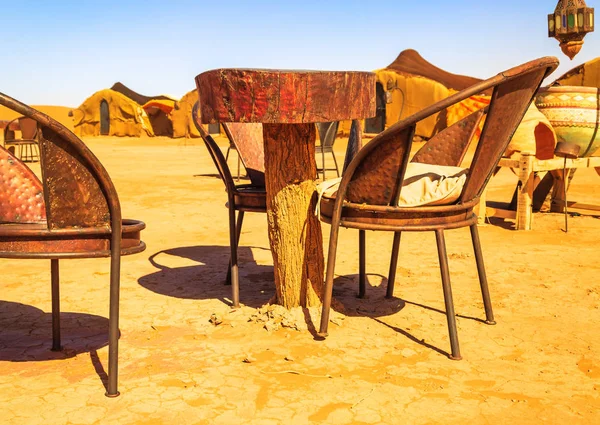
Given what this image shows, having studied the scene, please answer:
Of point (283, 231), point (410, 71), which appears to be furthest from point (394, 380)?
point (410, 71)

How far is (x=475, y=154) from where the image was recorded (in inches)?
113

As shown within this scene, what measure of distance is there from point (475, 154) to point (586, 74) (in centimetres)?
1336

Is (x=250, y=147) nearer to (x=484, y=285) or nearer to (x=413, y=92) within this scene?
(x=484, y=285)

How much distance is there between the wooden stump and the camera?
10.5 feet

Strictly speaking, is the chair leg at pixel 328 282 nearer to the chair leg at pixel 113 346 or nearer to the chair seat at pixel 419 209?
the chair seat at pixel 419 209

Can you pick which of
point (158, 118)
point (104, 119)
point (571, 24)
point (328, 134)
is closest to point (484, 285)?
point (571, 24)

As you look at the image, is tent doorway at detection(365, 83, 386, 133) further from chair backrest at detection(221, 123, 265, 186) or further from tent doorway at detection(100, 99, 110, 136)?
chair backrest at detection(221, 123, 265, 186)

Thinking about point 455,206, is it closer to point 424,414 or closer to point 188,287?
point 424,414

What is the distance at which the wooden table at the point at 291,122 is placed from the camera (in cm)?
283

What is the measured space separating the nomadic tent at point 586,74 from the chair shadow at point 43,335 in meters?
13.5

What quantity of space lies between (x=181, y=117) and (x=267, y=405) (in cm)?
2466

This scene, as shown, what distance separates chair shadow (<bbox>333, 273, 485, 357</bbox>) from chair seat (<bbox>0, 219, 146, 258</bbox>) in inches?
57.8

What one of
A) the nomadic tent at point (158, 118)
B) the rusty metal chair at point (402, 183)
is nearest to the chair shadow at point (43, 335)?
the rusty metal chair at point (402, 183)

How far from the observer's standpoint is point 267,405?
2365 millimetres
